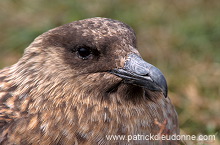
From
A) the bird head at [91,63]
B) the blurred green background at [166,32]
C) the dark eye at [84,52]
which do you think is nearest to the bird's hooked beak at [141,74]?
the bird head at [91,63]

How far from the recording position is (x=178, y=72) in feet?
16.6

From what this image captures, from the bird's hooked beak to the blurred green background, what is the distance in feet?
5.52

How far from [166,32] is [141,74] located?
110 inches

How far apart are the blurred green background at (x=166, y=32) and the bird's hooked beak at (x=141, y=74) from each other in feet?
5.52

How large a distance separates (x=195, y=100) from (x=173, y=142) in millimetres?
1437

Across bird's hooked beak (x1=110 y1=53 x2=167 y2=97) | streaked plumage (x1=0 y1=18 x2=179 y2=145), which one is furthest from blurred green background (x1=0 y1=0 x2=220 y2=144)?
bird's hooked beak (x1=110 y1=53 x2=167 y2=97)

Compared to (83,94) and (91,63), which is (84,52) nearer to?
(91,63)

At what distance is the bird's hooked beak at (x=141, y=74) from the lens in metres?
2.86

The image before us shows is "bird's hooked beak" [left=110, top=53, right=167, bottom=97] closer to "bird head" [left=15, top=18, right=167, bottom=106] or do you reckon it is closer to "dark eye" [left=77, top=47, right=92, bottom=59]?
"bird head" [left=15, top=18, right=167, bottom=106]

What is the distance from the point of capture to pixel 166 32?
561 centimetres

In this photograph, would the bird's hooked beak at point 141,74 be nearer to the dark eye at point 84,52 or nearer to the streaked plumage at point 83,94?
the streaked plumage at point 83,94

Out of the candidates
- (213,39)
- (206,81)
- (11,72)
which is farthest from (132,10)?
(11,72)

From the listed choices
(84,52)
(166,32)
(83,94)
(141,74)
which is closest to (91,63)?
(84,52)

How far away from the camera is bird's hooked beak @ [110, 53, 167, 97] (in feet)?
9.39
